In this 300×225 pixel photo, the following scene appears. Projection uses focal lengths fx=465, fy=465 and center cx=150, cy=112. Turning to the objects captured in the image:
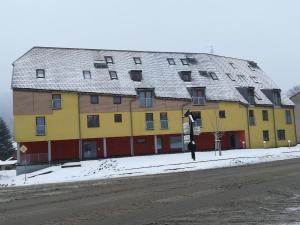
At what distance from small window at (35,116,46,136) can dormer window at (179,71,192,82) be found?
1726 centimetres

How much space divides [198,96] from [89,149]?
13821mm

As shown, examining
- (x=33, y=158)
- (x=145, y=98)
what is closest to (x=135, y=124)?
(x=145, y=98)

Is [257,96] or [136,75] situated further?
[257,96]

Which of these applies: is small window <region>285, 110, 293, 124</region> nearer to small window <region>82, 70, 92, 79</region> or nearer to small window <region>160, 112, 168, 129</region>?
small window <region>160, 112, 168, 129</region>

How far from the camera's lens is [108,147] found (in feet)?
164

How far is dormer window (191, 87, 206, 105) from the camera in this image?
173 ft

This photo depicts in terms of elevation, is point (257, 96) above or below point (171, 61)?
below

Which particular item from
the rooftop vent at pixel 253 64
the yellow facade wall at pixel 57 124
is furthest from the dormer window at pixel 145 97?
the rooftop vent at pixel 253 64

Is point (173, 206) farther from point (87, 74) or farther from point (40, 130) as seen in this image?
point (87, 74)

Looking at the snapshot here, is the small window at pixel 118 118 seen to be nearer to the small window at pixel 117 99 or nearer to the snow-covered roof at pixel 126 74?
the small window at pixel 117 99

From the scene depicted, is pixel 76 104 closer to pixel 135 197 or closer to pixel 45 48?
pixel 45 48

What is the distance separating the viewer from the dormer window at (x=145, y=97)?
50656mm

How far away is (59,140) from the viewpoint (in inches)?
1880

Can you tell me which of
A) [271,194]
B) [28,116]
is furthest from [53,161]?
[271,194]
